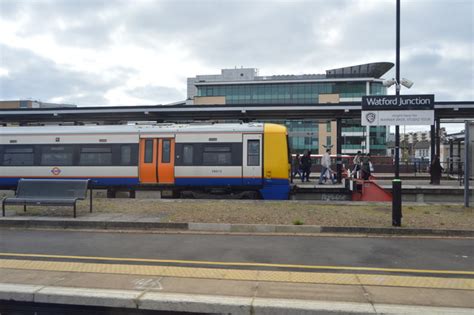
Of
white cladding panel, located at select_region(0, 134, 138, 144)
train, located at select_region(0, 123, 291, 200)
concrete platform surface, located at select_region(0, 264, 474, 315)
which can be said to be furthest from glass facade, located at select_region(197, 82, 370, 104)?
concrete platform surface, located at select_region(0, 264, 474, 315)

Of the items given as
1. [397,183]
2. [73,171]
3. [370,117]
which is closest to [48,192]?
[73,171]

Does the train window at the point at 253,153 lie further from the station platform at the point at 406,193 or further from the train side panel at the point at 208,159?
the station platform at the point at 406,193

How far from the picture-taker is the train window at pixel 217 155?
1503 centimetres

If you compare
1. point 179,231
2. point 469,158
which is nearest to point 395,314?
point 179,231

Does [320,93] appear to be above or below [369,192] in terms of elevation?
above

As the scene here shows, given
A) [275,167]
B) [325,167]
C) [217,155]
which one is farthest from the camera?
[325,167]

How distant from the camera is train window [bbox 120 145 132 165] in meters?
15.8

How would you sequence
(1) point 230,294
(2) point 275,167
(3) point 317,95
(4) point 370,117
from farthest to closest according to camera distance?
(3) point 317,95
(2) point 275,167
(4) point 370,117
(1) point 230,294

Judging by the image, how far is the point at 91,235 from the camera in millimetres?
8859

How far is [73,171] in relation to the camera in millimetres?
16266

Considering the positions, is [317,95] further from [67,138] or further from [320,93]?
[67,138]

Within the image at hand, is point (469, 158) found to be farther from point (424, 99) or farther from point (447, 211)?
point (424, 99)

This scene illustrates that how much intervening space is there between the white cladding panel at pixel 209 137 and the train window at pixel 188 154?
0.78ft

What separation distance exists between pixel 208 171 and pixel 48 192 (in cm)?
591
